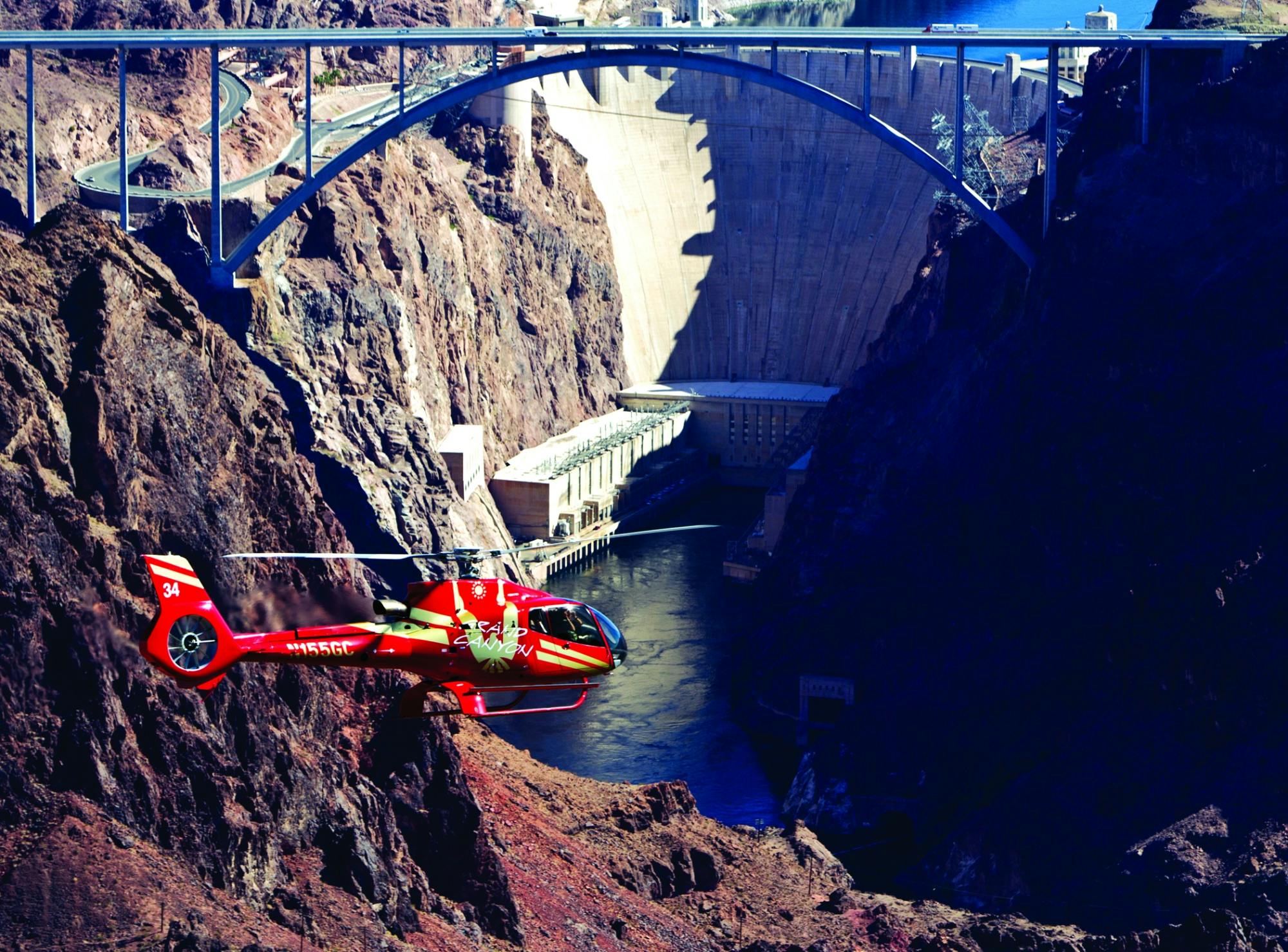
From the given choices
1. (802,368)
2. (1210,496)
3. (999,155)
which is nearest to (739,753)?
(1210,496)

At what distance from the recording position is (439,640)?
213 ft

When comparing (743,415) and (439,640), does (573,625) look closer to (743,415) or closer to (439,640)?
(439,640)

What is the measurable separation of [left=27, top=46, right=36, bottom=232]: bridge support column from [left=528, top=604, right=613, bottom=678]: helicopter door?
78.0 meters

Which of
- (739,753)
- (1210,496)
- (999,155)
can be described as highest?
(999,155)

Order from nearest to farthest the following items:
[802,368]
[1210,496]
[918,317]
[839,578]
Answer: [1210,496] < [839,578] < [918,317] < [802,368]

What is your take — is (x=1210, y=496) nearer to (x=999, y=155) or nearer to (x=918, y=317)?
(x=918, y=317)

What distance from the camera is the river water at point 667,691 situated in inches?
4547

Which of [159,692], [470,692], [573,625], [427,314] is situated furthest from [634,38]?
[470,692]

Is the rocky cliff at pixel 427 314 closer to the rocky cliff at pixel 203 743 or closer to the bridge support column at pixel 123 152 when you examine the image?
the bridge support column at pixel 123 152

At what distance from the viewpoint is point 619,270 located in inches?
7293

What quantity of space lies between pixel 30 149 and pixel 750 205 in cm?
5851

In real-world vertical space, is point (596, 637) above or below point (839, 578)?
above

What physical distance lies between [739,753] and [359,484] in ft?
92.7

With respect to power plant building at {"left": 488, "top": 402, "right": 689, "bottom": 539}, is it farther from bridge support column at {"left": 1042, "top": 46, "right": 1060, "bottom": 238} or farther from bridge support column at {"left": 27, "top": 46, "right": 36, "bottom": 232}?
bridge support column at {"left": 1042, "top": 46, "right": 1060, "bottom": 238}
